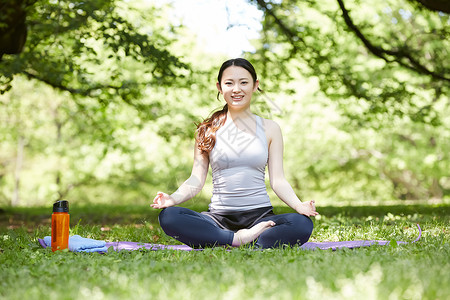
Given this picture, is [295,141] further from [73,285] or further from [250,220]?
[73,285]

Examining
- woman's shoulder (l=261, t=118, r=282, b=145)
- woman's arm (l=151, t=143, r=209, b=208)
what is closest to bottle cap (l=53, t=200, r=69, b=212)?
woman's arm (l=151, t=143, r=209, b=208)

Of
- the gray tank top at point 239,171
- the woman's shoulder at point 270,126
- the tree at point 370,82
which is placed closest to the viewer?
the gray tank top at point 239,171

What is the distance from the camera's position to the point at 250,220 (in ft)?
12.5

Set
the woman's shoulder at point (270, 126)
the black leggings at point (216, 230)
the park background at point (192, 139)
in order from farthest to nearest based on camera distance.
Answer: the woman's shoulder at point (270, 126) → the black leggings at point (216, 230) → the park background at point (192, 139)

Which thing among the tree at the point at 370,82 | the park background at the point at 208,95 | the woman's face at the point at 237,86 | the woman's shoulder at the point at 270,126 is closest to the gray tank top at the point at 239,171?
the woman's shoulder at the point at 270,126

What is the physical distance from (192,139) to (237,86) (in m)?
7.13

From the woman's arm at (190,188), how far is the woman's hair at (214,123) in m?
0.10

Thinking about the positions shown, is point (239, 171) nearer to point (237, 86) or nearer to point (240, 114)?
point (240, 114)

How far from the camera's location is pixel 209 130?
13.3 feet

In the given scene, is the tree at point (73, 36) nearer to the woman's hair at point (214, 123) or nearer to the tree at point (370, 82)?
the tree at point (370, 82)

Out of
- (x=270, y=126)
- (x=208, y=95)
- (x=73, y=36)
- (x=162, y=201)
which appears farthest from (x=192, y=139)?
(x=162, y=201)

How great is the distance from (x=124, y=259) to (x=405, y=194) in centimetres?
2111

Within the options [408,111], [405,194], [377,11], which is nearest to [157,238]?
[408,111]

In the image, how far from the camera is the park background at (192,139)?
2.50 meters
